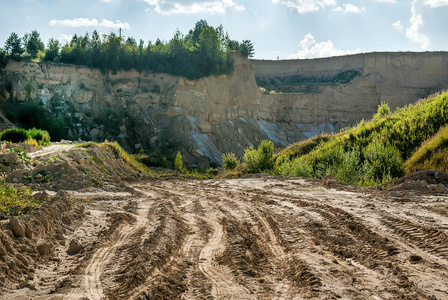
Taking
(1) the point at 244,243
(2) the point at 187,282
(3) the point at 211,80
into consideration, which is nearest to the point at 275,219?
(1) the point at 244,243

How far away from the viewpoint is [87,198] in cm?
1209

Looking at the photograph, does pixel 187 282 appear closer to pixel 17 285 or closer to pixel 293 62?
pixel 17 285

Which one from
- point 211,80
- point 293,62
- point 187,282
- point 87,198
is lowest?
point 87,198

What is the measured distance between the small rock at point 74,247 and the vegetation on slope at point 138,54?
135 ft

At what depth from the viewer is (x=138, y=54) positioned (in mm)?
47625

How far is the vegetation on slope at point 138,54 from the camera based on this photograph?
4591 centimetres

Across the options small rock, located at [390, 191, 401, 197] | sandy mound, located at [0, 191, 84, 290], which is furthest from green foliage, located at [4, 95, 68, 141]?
small rock, located at [390, 191, 401, 197]

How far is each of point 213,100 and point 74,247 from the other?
Result: 4351 cm

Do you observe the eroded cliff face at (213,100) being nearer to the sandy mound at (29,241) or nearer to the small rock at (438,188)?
the small rock at (438,188)

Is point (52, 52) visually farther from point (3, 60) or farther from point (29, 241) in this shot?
point (29, 241)

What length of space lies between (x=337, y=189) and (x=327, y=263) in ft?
27.5

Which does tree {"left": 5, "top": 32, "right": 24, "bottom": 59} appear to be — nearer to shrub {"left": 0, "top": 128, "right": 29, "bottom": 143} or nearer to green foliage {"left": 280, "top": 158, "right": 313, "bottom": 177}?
shrub {"left": 0, "top": 128, "right": 29, "bottom": 143}

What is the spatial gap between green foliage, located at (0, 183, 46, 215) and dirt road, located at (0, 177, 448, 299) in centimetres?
106

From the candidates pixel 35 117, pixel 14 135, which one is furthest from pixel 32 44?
pixel 14 135
